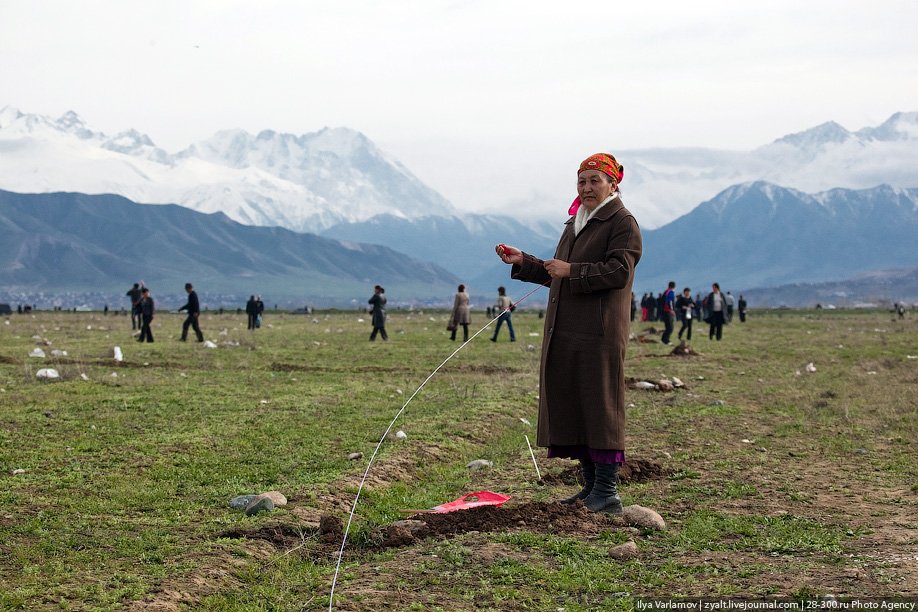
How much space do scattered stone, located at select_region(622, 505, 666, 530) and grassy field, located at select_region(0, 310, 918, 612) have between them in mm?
89

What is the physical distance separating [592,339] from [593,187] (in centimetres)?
107

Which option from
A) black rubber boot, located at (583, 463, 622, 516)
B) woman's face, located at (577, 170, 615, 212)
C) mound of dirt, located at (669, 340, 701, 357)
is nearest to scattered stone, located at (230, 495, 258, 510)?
black rubber boot, located at (583, 463, 622, 516)

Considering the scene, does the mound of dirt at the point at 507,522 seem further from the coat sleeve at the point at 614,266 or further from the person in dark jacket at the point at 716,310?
the person in dark jacket at the point at 716,310

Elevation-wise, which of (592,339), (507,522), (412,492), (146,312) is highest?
(592,339)

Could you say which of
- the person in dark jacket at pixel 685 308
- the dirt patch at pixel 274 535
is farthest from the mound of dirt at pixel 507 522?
the person in dark jacket at pixel 685 308

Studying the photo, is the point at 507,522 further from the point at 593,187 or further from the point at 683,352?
the point at 683,352

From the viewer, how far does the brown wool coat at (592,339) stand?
5.98 m

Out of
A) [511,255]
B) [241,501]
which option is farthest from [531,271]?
[241,501]

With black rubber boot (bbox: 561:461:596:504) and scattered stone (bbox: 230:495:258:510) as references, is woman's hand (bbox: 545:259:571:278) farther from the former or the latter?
scattered stone (bbox: 230:495:258:510)

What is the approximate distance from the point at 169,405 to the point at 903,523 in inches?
360

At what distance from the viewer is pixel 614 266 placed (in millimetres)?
5926

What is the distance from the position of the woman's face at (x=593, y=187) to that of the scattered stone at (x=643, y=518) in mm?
2118

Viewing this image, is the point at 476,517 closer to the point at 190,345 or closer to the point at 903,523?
the point at 903,523

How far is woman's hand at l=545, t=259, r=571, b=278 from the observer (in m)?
5.92
